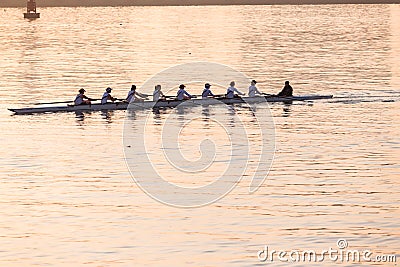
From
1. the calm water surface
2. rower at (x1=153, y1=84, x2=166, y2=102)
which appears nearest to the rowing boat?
rower at (x1=153, y1=84, x2=166, y2=102)

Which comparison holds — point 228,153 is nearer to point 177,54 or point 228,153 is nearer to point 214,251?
point 214,251

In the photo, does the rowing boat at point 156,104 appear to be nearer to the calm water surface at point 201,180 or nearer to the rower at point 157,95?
the rower at point 157,95

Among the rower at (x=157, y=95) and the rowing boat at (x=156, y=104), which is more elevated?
the rower at (x=157, y=95)

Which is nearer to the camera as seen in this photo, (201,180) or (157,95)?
(201,180)

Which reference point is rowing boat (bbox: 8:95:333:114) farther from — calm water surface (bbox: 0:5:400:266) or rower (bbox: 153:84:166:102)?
calm water surface (bbox: 0:5:400:266)

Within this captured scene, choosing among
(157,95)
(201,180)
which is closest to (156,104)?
(157,95)

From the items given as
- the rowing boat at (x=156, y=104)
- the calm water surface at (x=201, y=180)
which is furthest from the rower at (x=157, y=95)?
the calm water surface at (x=201, y=180)

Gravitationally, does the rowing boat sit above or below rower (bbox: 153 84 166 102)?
below

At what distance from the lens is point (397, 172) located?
32969 millimetres

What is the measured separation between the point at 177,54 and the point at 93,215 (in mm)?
72417

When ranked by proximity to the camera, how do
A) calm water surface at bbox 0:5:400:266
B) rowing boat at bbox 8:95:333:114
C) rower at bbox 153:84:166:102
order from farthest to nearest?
rower at bbox 153:84:166:102
rowing boat at bbox 8:95:333:114
calm water surface at bbox 0:5:400:266

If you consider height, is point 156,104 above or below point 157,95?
below

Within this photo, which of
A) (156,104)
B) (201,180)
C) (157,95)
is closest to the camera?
(201,180)

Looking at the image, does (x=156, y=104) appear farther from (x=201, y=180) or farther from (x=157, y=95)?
(x=201, y=180)
